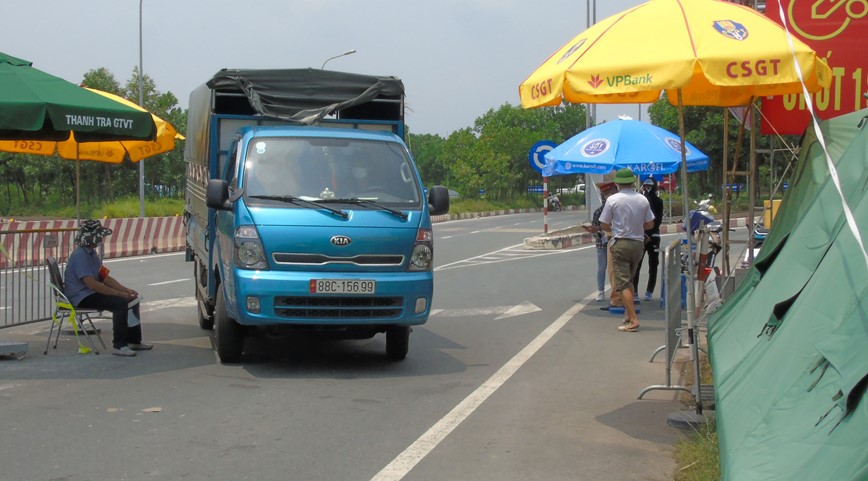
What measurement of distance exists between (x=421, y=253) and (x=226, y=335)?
6.41 ft

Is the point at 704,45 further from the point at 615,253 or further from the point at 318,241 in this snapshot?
the point at 615,253

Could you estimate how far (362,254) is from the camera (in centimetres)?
870

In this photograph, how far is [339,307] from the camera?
868cm

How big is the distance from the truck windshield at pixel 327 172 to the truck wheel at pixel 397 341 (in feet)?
3.83

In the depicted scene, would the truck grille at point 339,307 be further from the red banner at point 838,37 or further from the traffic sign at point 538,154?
the traffic sign at point 538,154

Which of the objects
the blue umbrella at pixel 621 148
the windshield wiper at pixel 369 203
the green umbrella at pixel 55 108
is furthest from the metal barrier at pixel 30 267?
the blue umbrella at pixel 621 148

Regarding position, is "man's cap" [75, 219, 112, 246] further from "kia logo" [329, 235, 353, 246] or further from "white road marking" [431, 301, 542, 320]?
"white road marking" [431, 301, 542, 320]

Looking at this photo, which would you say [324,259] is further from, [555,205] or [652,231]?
[555,205]

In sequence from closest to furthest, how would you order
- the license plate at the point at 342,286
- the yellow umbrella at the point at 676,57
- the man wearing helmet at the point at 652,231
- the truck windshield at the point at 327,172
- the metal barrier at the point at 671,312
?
the yellow umbrella at the point at 676,57, the metal barrier at the point at 671,312, the license plate at the point at 342,286, the truck windshield at the point at 327,172, the man wearing helmet at the point at 652,231

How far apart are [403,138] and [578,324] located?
3372 millimetres

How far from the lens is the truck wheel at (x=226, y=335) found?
359 inches

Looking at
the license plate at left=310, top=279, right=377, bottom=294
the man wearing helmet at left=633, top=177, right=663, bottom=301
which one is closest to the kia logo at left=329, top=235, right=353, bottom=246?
the license plate at left=310, top=279, right=377, bottom=294

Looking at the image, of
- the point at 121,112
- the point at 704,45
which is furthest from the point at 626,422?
the point at 121,112

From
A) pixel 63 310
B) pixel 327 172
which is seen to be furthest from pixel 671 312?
pixel 63 310
